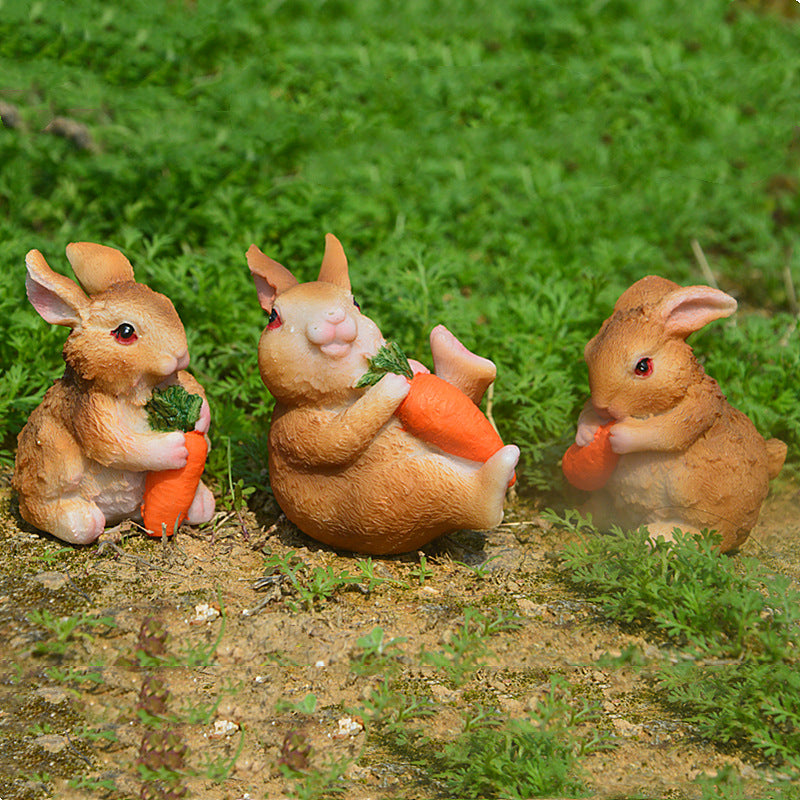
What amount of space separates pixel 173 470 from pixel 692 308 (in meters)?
2.56

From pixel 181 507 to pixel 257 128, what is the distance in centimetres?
380

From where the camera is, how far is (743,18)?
1012cm

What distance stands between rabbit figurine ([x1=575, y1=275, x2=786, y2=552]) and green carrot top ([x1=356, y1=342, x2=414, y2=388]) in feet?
2.90

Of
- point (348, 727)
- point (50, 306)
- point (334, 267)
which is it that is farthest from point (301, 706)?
point (50, 306)

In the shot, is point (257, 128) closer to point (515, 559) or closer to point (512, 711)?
point (515, 559)

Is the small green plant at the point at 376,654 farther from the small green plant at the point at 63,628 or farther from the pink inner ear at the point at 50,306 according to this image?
the pink inner ear at the point at 50,306

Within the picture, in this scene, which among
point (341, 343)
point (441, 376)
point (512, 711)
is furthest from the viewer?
point (441, 376)

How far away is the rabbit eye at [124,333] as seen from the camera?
4.55m

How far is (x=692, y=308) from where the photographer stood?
Result: 15.5 ft

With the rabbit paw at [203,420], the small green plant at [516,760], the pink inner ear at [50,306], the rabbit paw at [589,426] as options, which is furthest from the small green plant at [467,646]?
the pink inner ear at [50,306]

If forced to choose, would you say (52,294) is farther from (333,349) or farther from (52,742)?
(52,742)

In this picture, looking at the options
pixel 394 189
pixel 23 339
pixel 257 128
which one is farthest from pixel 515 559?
pixel 257 128

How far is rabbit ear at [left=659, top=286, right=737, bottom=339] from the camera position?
15.3ft

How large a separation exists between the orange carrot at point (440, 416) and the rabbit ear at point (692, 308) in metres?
0.99
